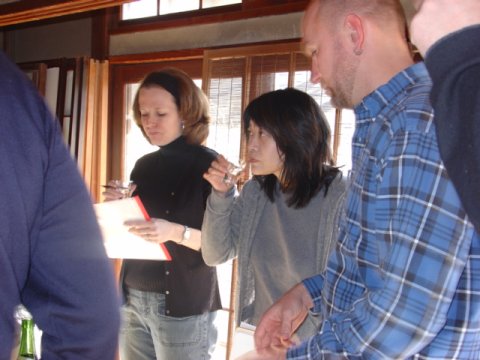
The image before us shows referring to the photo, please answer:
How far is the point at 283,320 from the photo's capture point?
105 centimetres

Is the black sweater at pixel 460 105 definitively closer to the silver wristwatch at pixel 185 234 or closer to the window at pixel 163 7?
the silver wristwatch at pixel 185 234

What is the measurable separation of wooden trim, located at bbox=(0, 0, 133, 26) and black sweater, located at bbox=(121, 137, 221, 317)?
92 centimetres

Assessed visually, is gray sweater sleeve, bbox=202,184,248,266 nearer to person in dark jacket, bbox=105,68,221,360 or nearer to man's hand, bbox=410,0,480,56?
person in dark jacket, bbox=105,68,221,360

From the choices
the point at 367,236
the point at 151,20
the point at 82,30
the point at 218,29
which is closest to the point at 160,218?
the point at 367,236

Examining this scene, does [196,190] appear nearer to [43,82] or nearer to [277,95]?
[277,95]

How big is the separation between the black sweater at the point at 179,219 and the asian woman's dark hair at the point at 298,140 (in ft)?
1.03

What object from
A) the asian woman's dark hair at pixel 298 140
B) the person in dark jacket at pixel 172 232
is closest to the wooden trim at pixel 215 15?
the person in dark jacket at pixel 172 232

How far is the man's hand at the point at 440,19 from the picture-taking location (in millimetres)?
508

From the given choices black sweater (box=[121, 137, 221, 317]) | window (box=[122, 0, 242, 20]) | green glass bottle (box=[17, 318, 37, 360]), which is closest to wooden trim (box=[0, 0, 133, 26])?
window (box=[122, 0, 242, 20])

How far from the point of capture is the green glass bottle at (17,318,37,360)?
0.98 meters

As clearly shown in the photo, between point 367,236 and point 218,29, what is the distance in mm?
2047

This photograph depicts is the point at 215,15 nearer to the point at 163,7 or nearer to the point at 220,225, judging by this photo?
the point at 163,7

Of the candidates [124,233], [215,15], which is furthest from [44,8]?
[124,233]

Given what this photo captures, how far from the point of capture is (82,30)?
10.8 ft
